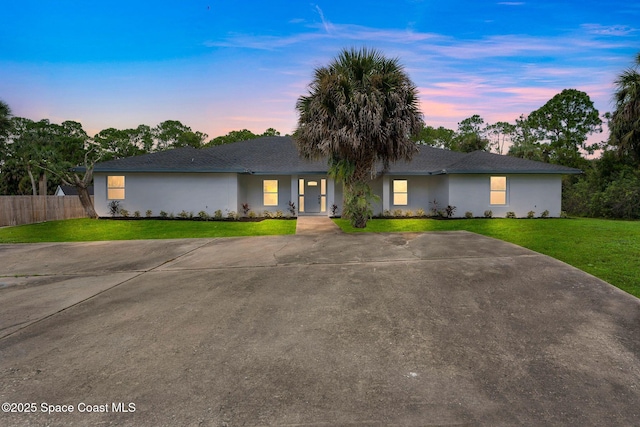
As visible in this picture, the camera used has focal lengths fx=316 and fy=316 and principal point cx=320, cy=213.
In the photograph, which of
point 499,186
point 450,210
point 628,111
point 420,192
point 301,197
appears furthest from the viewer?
point 420,192

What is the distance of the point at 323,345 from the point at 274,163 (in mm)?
15712

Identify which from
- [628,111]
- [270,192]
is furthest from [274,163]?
[628,111]

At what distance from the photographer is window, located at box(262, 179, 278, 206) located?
59.8 ft

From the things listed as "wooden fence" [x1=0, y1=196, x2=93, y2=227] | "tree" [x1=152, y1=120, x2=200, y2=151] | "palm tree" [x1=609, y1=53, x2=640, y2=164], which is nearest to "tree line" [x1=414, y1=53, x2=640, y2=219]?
"palm tree" [x1=609, y1=53, x2=640, y2=164]

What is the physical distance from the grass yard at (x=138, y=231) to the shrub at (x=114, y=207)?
58.3 inches

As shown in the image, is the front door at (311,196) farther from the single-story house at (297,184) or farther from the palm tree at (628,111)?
the palm tree at (628,111)

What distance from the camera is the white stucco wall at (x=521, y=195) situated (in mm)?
17172

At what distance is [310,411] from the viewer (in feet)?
7.46

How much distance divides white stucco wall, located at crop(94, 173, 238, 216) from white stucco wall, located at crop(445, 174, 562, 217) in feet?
42.2

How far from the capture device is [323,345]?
10.8ft

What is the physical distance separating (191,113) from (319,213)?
1121cm

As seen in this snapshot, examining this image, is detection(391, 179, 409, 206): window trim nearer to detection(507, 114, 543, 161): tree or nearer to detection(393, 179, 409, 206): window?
detection(393, 179, 409, 206): window

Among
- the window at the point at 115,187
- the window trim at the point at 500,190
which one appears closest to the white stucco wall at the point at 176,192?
the window at the point at 115,187

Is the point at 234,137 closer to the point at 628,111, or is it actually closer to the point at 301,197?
the point at 301,197
